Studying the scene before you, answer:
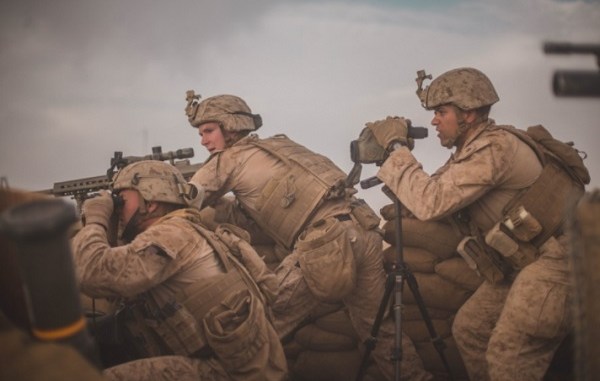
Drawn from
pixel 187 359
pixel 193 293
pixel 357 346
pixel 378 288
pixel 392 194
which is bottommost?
pixel 357 346

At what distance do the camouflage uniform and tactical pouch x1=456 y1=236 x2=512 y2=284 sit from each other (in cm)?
163

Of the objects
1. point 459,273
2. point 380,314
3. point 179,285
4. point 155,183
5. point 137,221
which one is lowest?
point 380,314

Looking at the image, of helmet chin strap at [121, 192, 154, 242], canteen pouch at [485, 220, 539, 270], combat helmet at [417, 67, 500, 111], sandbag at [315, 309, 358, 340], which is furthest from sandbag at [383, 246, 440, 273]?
helmet chin strap at [121, 192, 154, 242]

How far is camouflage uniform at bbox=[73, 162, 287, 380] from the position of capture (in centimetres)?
292

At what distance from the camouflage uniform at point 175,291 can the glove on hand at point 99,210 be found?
2.0 inches

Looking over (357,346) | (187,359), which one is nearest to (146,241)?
(187,359)

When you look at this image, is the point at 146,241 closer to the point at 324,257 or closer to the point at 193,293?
the point at 193,293

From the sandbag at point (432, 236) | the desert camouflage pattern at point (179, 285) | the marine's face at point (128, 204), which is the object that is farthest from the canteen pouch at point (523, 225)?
the marine's face at point (128, 204)

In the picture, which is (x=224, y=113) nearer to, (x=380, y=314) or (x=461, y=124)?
(x=461, y=124)

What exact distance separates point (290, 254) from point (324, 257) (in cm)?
57

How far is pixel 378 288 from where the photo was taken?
475 cm

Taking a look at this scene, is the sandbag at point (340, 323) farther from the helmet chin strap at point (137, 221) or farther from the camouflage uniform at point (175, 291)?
the helmet chin strap at point (137, 221)

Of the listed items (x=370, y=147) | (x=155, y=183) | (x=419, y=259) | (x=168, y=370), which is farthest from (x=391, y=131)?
(x=168, y=370)

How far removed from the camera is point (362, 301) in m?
4.76
